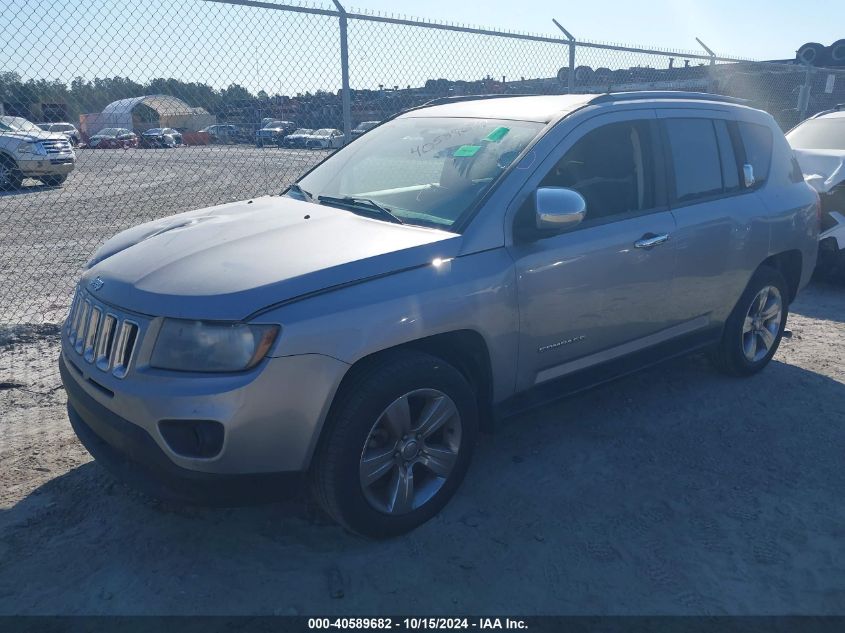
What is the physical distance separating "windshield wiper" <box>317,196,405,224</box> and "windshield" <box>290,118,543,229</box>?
36 millimetres

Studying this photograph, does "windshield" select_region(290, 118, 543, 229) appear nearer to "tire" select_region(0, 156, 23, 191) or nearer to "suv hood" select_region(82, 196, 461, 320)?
"suv hood" select_region(82, 196, 461, 320)

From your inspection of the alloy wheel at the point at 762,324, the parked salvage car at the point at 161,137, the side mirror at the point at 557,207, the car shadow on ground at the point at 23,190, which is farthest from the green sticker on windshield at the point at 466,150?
the car shadow on ground at the point at 23,190

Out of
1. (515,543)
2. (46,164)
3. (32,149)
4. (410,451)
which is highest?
(32,149)

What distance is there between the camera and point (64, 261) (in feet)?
26.8

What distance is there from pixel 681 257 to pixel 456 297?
1716 mm

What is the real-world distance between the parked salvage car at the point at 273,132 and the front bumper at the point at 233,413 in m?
4.27

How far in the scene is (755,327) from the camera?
4.86 metres

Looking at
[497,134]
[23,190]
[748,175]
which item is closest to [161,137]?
[497,134]

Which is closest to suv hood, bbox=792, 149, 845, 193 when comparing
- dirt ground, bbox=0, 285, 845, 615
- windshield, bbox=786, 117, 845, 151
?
windshield, bbox=786, 117, 845, 151

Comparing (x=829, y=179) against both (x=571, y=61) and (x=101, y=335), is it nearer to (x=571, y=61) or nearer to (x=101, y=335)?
(x=571, y=61)

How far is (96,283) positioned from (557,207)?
6.83 ft

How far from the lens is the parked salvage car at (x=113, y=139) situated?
662 cm

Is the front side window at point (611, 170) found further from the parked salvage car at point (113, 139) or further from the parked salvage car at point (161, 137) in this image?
the parked salvage car at point (113, 139)

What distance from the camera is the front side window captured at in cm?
359
